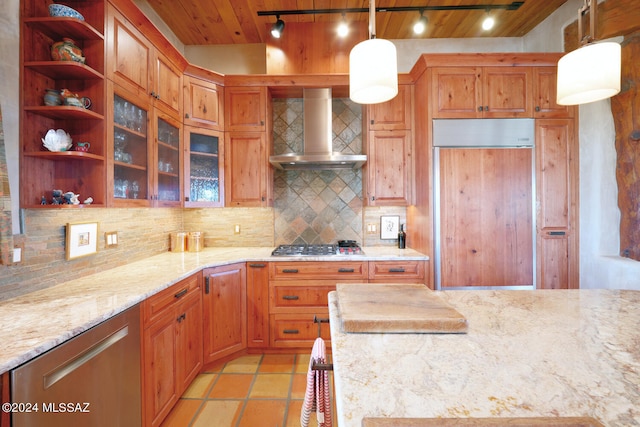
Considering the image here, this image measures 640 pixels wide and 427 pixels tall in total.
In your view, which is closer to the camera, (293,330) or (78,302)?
(78,302)

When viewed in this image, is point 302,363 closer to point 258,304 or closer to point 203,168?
point 258,304

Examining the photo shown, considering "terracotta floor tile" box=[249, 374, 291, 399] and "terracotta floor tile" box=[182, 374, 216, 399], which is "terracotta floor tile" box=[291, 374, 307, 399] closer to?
"terracotta floor tile" box=[249, 374, 291, 399]

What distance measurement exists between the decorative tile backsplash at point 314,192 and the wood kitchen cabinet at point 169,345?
49.4 inches

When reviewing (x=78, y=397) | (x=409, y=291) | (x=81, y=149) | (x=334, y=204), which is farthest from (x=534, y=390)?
(x=334, y=204)

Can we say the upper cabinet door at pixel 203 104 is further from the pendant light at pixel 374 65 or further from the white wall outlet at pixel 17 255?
the pendant light at pixel 374 65

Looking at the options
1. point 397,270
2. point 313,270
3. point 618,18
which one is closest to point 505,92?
point 618,18

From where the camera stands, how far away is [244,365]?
7.88 feet

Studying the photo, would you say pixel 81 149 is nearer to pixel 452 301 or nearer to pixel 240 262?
pixel 240 262

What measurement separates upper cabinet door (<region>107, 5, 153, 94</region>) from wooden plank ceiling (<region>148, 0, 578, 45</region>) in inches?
34.7

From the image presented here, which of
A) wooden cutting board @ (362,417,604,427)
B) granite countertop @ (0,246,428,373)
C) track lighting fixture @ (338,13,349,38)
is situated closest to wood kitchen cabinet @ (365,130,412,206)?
granite countertop @ (0,246,428,373)

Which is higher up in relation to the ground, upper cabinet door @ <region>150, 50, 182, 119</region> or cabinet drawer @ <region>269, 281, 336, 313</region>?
upper cabinet door @ <region>150, 50, 182, 119</region>

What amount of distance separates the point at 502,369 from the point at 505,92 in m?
2.58

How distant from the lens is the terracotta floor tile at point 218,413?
1.77 m

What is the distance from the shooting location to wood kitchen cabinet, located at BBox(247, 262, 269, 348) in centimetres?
252
